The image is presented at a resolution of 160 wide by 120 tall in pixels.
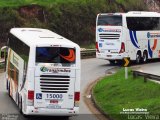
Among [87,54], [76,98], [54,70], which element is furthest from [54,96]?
[87,54]

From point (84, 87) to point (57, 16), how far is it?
2552 centimetres

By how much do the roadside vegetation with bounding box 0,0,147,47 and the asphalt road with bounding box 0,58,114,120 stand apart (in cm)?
1014

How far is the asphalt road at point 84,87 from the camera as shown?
894 inches

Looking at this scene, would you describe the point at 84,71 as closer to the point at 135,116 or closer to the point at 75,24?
the point at 135,116

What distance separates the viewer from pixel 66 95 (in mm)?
21250

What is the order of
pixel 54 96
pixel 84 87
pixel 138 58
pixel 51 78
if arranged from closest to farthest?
pixel 51 78
pixel 54 96
pixel 84 87
pixel 138 58

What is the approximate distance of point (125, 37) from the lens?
128 ft

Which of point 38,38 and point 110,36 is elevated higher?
point 38,38

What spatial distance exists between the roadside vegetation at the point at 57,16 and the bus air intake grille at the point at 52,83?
95.2 ft

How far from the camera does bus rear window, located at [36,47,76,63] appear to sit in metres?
21.1

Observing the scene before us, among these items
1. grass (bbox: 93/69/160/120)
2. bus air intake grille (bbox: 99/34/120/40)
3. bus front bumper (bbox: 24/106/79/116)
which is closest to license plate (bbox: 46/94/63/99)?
bus front bumper (bbox: 24/106/79/116)

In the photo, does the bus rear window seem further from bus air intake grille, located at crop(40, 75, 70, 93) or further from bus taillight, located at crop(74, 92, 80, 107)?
bus taillight, located at crop(74, 92, 80, 107)

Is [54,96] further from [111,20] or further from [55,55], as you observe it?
[111,20]

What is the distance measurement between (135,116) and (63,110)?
268 cm
